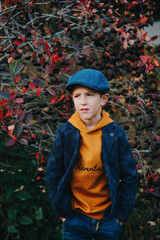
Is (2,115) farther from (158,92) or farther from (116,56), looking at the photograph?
(158,92)

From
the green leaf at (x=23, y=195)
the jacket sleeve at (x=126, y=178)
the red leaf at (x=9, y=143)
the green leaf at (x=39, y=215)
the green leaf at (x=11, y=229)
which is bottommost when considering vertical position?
the green leaf at (x=11, y=229)

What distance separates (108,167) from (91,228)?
1.29ft

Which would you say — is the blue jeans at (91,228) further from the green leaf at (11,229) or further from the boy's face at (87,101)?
the green leaf at (11,229)

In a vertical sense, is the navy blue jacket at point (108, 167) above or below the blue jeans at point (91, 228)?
above

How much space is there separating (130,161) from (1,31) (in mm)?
2394

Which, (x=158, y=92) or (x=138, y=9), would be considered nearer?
(x=158, y=92)

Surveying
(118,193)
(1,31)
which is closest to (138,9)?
(1,31)

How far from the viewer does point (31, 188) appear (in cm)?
254

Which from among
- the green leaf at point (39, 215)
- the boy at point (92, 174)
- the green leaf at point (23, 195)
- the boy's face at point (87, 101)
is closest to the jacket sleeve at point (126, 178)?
the boy at point (92, 174)

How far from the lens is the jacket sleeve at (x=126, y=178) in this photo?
4.78ft

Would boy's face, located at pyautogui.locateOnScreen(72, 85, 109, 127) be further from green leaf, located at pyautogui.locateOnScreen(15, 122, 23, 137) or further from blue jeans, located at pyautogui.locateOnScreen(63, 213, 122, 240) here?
blue jeans, located at pyautogui.locateOnScreen(63, 213, 122, 240)

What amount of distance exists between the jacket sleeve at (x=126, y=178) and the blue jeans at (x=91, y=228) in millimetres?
68

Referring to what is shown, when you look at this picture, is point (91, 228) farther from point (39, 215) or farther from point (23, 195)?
point (39, 215)

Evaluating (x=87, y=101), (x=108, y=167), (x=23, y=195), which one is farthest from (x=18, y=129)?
(x=23, y=195)
